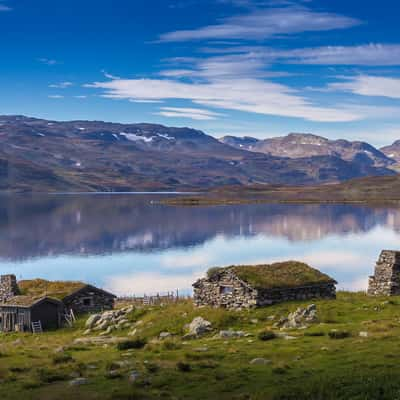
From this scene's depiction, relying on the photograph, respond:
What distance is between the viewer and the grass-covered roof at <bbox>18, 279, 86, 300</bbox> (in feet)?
179

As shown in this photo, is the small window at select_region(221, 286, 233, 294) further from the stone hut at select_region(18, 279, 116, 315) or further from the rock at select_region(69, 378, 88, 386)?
the rock at select_region(69, 378, 88, 386)

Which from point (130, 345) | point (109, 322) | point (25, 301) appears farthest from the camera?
point (25, 301)

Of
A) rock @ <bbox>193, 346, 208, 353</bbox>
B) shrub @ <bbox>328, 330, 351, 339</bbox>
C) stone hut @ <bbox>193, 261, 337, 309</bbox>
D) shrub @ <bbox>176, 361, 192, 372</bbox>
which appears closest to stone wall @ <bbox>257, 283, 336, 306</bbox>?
stone hut @ <bbox>193, 261, 337, 309</bbox>

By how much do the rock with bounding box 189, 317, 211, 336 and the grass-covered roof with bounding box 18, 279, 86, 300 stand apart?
1971cm

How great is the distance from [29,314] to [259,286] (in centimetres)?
2087

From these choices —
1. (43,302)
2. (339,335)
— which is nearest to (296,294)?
(339,335)

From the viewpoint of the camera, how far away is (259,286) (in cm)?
4075

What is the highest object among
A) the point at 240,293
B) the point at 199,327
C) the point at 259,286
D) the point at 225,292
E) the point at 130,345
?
the point at 259,286

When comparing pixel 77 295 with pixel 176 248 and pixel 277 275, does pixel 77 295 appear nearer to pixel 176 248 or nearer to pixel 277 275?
pixel 277 275

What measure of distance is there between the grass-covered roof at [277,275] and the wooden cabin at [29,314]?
1572cm

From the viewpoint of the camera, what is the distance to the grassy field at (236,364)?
2044 cm

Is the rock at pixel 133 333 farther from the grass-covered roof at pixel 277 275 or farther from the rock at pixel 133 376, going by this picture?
the rock at pixel 133 376

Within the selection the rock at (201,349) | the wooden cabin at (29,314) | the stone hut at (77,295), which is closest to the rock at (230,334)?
the rock at (201,349)

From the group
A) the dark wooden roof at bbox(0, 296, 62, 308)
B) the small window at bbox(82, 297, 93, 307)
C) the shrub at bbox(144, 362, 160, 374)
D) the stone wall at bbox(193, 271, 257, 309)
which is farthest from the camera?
the small window at bbox(82, 297, 93, 307)
